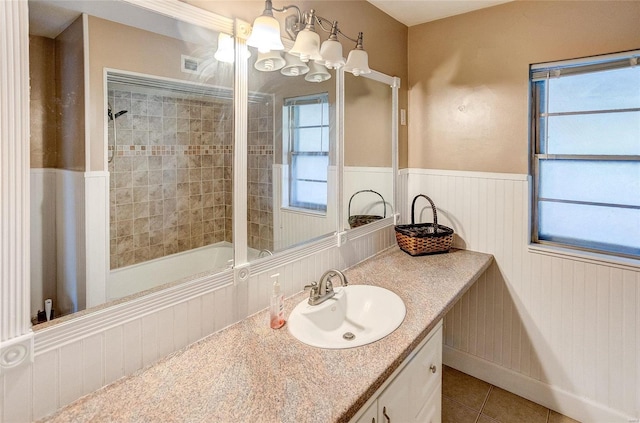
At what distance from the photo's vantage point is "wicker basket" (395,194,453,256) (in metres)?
2.14

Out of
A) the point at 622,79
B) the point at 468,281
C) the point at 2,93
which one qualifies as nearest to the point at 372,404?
the point at 468,281

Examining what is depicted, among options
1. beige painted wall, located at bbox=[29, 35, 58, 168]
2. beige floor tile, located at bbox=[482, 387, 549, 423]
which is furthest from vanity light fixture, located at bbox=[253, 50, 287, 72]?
beige floor tile, located at bbox=[482, 387, 549, 423]

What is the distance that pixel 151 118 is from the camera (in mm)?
1140

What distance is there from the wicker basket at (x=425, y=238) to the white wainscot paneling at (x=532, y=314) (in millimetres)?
161

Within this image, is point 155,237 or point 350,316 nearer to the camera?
point 155,237

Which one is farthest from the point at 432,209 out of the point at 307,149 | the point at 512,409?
the point at 512,409

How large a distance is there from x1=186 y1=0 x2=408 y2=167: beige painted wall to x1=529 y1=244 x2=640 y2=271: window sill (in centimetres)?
99

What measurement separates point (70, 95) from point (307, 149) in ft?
3.38

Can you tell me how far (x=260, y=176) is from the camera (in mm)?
1481

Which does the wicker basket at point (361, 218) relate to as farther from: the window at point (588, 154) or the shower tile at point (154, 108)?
the shower tile at point (154, 108)

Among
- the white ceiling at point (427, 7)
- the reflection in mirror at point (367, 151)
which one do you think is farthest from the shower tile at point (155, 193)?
the white ceiling at point (427, 7)

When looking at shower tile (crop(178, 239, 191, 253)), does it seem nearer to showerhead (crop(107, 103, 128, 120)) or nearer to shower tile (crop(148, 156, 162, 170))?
shower tile (crop(148, 156, 162, 170))

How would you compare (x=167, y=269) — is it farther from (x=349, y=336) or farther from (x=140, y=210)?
(x=349, y=336)

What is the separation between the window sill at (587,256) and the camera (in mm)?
1772
